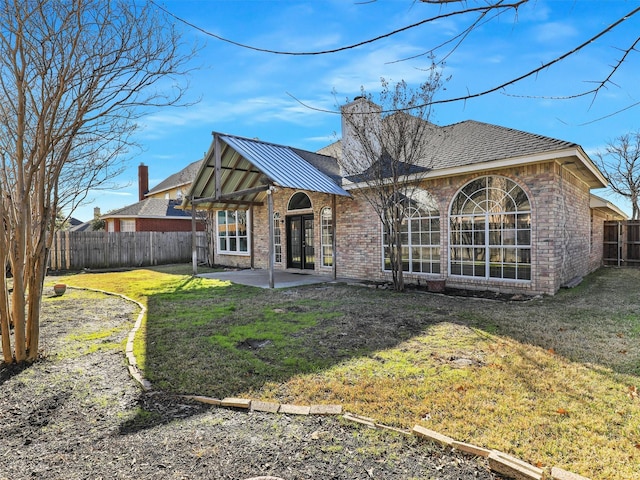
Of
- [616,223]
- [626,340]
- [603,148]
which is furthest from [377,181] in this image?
[603,148]

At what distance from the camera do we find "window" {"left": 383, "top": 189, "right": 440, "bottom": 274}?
31.8ft

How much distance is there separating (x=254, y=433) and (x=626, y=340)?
5121mm

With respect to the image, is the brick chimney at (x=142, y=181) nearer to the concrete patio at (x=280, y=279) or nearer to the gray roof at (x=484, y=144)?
the concrete patio at (x=280, y=279)

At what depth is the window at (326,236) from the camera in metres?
12.4

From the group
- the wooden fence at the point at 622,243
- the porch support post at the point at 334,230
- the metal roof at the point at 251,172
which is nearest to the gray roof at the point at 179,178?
the metal roof at the point at 251,172


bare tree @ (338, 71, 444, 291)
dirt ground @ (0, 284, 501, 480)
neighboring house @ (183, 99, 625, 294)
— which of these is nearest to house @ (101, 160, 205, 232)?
neighboring house @ (183, 99, 625, 294)

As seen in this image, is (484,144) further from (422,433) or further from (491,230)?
(422,433)

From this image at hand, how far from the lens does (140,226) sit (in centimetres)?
2291

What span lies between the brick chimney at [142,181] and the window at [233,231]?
16.8 metres

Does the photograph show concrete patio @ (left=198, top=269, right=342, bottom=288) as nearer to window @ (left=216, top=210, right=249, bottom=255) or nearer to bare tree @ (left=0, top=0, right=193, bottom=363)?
window @ (left=216, top=210, right=249, bottom=255)

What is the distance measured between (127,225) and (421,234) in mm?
20774

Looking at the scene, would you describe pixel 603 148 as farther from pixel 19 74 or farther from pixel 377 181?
pixel 19 74

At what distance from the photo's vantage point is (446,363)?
4164 millimetres

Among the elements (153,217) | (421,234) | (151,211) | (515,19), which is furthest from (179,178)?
(515,19)
